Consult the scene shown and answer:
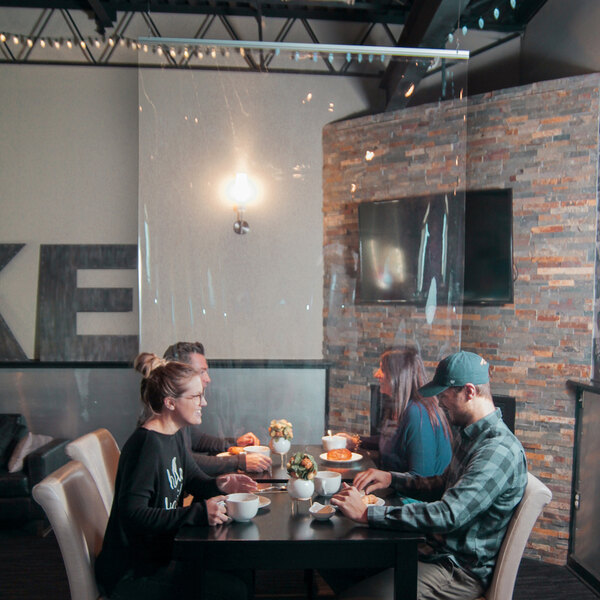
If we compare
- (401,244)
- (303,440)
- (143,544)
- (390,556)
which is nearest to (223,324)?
(303,440)

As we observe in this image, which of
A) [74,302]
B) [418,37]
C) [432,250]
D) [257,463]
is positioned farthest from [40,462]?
[418,37]

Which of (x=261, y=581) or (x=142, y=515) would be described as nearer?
(x=142, y=515)

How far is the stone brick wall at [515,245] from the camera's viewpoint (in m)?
3.81

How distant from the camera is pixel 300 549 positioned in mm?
1901

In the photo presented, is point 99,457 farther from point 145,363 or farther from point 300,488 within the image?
Answer: point 300,488

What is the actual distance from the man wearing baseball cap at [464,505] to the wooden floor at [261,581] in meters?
1.21

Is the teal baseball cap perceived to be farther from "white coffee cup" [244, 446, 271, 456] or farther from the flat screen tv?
the flat screen tv

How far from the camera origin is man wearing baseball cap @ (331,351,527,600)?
2012 mm

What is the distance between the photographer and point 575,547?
374 cm

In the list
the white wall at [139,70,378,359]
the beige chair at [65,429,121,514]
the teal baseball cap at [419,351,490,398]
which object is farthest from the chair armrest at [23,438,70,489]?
the teal baseball cap at [419,351,490,398]

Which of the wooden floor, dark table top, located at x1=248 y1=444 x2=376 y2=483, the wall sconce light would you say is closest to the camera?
dark table top, located at x1=248 y1=444 x2=376 y2=483

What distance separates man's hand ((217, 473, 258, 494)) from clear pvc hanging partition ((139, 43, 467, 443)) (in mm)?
1784

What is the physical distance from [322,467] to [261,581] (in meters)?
1.05

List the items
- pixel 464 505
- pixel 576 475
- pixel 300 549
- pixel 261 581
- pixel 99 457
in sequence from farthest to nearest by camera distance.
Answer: pixel 576 475 < pixel 261 581 < pixel 99 457 < pixel 464 505 < pixel 300 549
